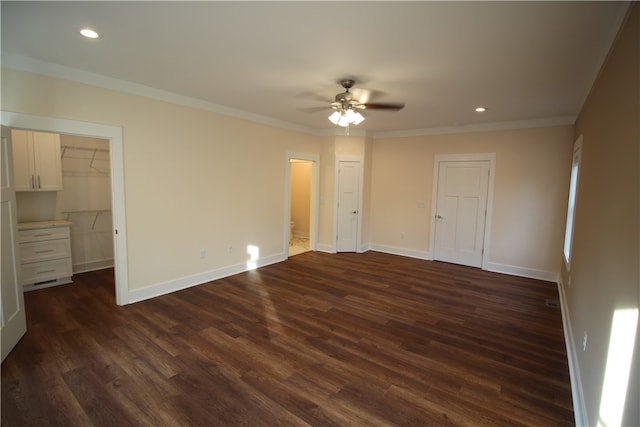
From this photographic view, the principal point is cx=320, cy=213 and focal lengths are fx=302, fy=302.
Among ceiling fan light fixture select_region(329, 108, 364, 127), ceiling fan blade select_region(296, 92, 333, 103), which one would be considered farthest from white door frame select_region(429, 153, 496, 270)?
ceiling fan light fixture select_region(329, 108, 364, 127)

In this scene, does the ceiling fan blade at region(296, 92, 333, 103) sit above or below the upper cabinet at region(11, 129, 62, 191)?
above

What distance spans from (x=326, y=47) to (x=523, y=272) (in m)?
5.02

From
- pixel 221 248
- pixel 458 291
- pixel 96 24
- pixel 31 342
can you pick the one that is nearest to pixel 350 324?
pixel 458 291

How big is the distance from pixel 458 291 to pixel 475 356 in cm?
177

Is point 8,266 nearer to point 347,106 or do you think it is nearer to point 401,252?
point 347,106

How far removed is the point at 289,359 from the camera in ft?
8.86

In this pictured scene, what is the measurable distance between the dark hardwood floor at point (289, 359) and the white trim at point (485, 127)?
2.71 meters

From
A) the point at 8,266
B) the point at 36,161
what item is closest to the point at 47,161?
the point at 36,161

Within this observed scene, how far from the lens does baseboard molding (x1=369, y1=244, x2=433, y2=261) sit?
6.25 metres

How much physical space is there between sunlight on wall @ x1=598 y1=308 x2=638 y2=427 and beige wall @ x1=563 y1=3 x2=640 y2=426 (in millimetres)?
18

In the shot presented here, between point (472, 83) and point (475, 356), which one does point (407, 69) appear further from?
point (475, 356)

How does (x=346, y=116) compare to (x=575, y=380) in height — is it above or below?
above

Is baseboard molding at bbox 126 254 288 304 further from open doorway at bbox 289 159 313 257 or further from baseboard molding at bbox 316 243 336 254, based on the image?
open doorway at bbox 289 159 313 257

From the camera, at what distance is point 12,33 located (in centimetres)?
239
